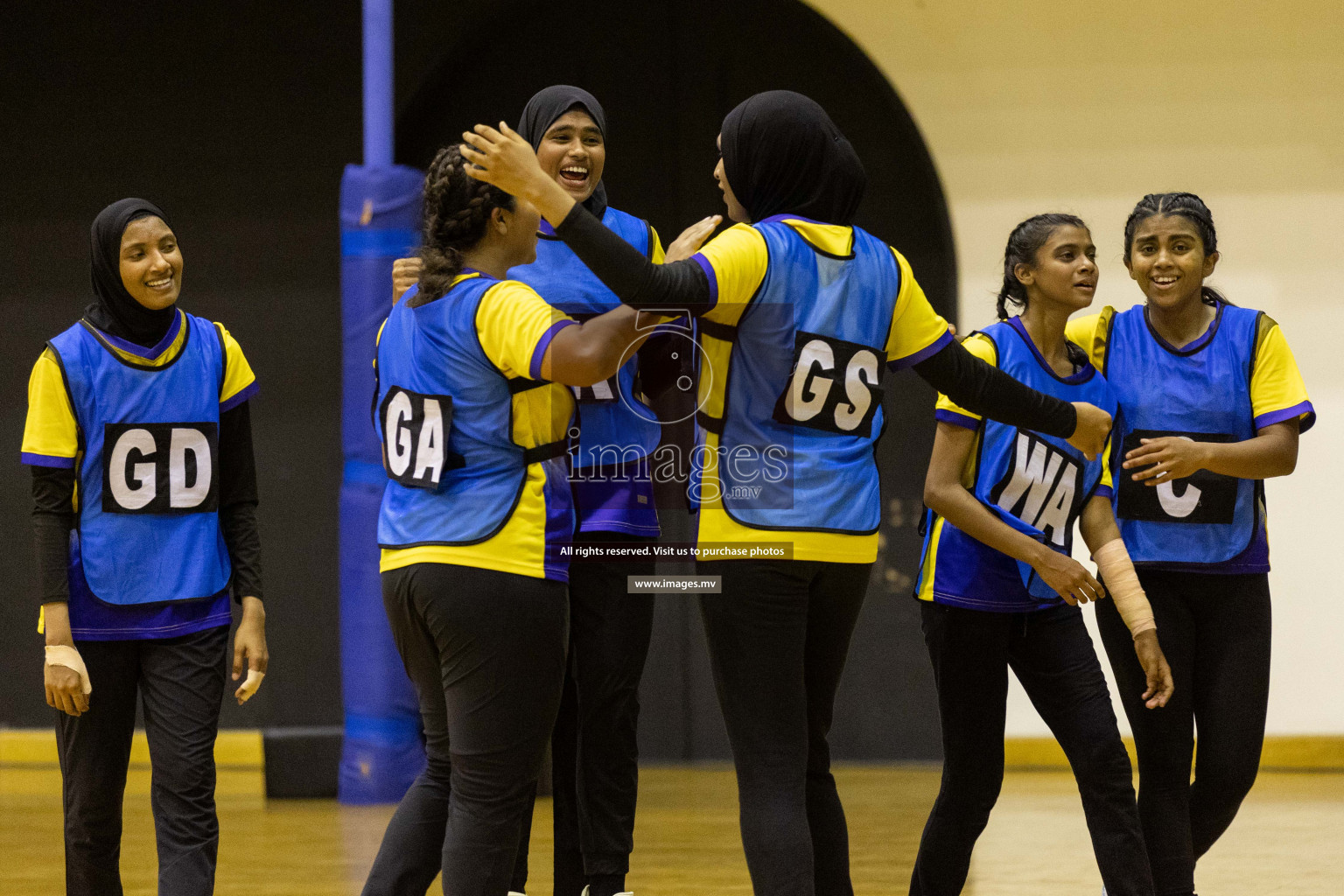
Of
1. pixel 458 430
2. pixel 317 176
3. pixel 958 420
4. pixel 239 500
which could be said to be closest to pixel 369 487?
pixel 317 176

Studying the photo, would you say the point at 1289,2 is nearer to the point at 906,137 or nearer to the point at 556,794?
the point at 906,137

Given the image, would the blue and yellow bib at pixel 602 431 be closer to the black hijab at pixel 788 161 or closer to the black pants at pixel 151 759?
the black hijab at pixel 788 161

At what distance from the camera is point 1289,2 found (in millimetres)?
5555

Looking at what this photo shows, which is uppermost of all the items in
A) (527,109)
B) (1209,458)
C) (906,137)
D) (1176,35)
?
(1176,35)

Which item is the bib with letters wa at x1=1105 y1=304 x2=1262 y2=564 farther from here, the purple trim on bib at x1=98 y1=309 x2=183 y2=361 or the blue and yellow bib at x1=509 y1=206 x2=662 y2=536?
the purple trim on bib at x1=98 y1=309 x2=183 y2=361

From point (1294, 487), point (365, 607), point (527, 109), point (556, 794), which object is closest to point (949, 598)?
point (556, 794)

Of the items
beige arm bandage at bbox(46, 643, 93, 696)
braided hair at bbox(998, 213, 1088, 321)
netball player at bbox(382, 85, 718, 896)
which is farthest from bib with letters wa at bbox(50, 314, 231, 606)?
braided hair at bbox(998, 213, 1088, 321)

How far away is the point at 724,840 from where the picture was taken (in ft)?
14.2

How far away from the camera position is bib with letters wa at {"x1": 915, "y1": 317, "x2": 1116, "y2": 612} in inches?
107

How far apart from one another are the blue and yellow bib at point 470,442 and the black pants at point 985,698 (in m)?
0.91

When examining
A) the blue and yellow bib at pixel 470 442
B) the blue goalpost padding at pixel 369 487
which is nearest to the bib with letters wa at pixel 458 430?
the blue and yellow bib at pixel 470 442

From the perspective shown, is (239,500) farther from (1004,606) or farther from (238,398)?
(1004,606)

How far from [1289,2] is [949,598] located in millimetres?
3985

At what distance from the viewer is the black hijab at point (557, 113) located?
299cm
